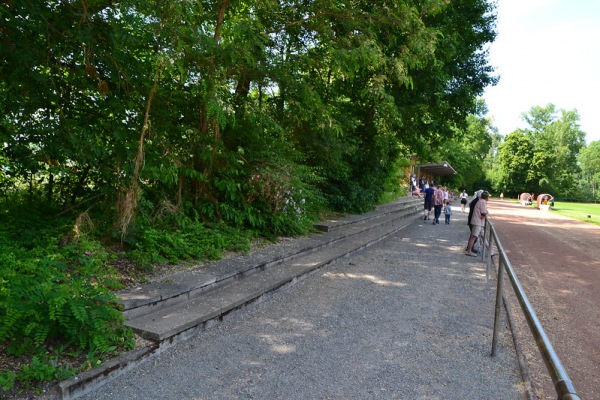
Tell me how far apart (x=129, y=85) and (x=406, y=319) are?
5.47 metres

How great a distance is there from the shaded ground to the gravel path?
1.70 ft

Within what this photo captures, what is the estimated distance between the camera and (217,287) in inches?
226

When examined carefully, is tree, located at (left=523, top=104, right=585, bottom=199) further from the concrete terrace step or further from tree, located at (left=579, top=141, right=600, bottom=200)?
the concrete terrace step

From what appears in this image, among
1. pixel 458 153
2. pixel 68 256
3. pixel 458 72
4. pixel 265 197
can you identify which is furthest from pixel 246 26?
pixel 458 153

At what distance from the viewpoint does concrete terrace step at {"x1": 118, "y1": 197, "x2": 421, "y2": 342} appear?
431 cm

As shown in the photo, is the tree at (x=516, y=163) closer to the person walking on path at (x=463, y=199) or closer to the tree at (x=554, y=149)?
the tree at (x=554, y=149)

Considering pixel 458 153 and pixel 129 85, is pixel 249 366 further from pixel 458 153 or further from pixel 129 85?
pixel 458 153

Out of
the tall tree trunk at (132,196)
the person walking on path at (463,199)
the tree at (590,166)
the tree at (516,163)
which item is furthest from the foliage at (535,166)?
the tall tree trunk at (132,196)

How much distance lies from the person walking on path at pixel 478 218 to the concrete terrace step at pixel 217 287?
3.00 metres

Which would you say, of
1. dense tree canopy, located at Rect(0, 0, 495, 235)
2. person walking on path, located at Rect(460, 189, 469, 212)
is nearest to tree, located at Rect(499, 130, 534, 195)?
person walking on path, located at Rect(460, 189, 469, 212)

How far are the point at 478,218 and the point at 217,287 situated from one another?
7.29 meters

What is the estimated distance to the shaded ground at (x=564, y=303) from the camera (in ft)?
13.2

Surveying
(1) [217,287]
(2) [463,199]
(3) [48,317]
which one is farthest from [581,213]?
(3) [48,317]

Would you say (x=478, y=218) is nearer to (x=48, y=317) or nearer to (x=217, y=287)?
A: (x=217, y=287)
